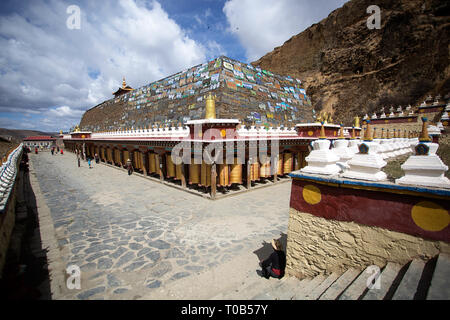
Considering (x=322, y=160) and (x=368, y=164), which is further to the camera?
(x=322, y=160)

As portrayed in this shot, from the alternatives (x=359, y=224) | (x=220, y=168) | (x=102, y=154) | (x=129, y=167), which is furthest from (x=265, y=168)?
(x=102, y=154)

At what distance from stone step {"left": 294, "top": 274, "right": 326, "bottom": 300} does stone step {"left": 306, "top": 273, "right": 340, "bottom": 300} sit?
0.23ft

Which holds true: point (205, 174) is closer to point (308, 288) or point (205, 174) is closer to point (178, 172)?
point (178, 172)

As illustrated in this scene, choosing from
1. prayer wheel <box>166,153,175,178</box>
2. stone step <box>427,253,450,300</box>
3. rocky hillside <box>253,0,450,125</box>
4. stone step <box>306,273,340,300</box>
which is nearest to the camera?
stone step <box>427,253,450,300</box>

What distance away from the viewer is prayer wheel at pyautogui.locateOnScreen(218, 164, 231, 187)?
9.56m

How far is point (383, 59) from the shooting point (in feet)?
93.5

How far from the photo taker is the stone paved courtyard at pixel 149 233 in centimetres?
423

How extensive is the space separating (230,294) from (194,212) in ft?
14.3

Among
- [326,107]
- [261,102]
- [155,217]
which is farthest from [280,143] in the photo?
[326,107]

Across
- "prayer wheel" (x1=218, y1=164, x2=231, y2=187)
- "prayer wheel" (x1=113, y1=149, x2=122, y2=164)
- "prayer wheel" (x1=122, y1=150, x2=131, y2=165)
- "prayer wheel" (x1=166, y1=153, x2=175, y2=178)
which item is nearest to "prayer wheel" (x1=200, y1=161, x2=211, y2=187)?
"prayer wheel" (x1=218, y1=164, x2=231, y2=187)

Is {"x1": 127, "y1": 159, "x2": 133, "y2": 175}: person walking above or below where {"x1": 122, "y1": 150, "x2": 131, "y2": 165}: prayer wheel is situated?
below

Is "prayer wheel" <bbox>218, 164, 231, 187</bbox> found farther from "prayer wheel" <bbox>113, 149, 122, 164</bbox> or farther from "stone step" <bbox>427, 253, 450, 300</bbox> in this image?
"prayer wheel" <bbox>113, 149, 122, 164</bbox>

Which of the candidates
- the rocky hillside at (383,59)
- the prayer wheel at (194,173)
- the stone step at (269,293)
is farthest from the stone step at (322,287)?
the rocky hillside at (383,59)

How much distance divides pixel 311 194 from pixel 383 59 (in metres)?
35.9
